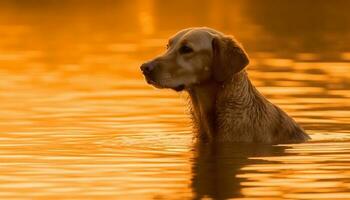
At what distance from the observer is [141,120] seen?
21.8 meters

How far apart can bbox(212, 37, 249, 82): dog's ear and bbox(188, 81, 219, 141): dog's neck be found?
0.59 feet

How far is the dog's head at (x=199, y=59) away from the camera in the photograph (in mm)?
18141

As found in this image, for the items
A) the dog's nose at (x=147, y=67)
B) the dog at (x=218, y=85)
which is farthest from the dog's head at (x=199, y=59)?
the dog's nose at (x=147, y=67)

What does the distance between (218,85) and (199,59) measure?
0.34 metres

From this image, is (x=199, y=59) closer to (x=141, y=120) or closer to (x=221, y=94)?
(x=221, y=94)

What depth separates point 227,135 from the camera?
18.5m

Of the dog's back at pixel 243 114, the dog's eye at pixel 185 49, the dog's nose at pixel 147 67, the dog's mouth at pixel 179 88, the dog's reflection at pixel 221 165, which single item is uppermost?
the dog's eye at pixel 185 49

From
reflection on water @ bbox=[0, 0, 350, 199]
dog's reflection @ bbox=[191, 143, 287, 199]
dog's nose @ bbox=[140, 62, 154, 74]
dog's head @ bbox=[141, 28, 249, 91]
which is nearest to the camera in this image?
dog's reflection @ bbox=[191, 143, 287, 199]

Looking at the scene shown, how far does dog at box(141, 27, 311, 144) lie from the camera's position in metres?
18.2

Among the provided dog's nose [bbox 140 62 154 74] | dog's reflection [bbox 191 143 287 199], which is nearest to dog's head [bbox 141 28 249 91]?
dog's nose [bbox 140 62 154 74]

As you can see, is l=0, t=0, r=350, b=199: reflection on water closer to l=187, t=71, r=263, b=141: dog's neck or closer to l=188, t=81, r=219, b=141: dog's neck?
l=188, t=81, r=219, b=141: dog's neck

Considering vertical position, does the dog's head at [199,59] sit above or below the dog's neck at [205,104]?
above

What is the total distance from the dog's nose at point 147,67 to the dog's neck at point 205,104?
25.1 inches

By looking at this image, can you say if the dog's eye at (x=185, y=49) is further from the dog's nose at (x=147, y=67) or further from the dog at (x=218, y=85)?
the dog's nose at (x=147, y=67)
